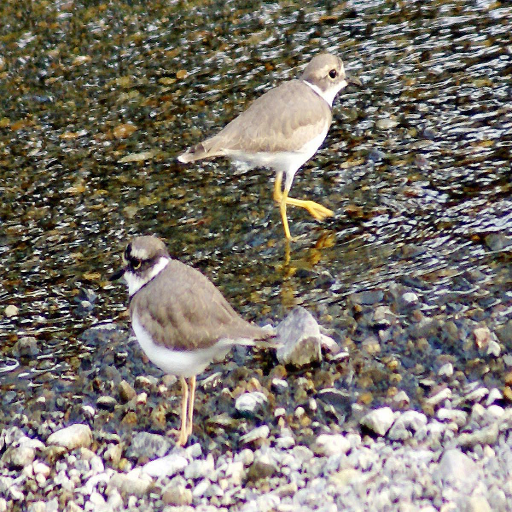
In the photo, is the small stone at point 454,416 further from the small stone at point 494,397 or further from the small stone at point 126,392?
the small stone at point 126,392

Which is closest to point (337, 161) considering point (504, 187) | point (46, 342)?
point (504, 187)

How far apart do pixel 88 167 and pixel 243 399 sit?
436cm

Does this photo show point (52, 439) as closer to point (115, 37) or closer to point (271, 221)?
point (271, 221)

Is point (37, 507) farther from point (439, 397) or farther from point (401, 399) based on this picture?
point (439, 397)

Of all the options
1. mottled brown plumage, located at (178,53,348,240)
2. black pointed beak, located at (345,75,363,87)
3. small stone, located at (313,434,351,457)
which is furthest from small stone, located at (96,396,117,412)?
black pointed beak, located at (345,75,363,87)

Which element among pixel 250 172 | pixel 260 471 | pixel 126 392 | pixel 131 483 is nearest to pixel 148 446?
pixel 131 483

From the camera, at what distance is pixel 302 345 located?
622cm

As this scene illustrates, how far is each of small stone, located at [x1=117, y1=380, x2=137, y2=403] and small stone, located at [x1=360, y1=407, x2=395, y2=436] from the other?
1.60m

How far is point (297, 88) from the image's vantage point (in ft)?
29.0

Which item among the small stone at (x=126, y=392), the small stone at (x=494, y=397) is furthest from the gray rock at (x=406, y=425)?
the small stone at (x=126, y=392)

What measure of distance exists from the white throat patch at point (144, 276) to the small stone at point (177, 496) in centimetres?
149

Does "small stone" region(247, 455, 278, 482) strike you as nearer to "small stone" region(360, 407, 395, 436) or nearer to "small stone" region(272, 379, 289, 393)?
"small stone" region(360, 407, 395, 436)

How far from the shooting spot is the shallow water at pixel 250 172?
7.47m

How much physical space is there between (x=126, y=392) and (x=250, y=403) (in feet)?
3.03
